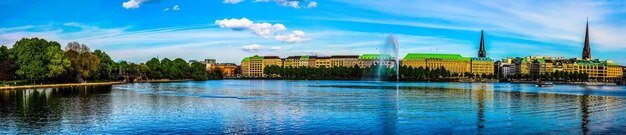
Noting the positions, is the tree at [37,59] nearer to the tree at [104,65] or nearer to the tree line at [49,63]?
the tree line at [49,63]

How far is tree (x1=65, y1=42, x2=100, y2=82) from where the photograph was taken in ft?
345

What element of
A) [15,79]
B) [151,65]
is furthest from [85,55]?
[151,65]

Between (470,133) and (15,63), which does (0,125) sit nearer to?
(470,133)

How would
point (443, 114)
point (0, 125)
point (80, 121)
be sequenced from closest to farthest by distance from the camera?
point (0, 125)
point (80, 121)
point (443, 114)

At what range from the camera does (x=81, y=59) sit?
106625 mm

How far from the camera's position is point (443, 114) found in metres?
39.5

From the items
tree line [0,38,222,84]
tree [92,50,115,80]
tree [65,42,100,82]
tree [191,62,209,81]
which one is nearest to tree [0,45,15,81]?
tree line [0,38,222,84]

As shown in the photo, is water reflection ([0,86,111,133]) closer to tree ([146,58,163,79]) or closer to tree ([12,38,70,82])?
tree ([12,38,70,82])

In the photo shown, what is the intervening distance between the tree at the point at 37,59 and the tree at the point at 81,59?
907cm

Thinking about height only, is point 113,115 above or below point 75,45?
below

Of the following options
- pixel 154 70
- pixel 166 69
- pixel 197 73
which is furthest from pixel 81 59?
pixel 197 73

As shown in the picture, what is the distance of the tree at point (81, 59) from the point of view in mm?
105206

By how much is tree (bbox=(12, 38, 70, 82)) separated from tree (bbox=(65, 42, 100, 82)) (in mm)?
9068

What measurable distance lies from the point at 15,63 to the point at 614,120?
87179 mm
